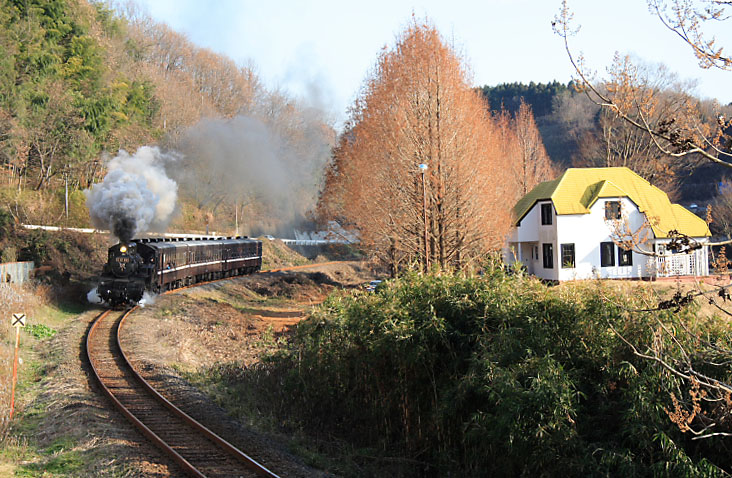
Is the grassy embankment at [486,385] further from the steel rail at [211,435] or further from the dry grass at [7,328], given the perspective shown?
the dry grass at [7,328]

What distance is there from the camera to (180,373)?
16516 millimetres

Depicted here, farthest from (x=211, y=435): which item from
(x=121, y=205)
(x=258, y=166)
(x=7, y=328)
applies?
(x=258, y=166)

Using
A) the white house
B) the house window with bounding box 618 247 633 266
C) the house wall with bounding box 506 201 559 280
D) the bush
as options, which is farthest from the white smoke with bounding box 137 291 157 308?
the house window with bounding box 618 247 633 266

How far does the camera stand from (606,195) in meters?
31.9

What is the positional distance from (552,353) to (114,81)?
165ft

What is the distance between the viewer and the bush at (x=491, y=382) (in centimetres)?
880

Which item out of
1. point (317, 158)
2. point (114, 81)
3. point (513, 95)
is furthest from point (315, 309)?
point (513, 95)

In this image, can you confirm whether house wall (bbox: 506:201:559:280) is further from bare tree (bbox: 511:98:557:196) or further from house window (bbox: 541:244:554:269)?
bare tree (bbox: 511:98:557:196)

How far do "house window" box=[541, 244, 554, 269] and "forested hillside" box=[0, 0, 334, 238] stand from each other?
30667 millimetres

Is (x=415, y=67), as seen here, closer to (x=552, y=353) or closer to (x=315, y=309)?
(x=315, y=309)

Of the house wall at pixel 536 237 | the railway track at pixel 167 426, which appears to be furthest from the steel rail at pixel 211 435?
the house wall at pixel 536 237

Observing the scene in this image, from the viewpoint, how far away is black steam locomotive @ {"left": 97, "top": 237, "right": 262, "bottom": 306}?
25.5 metres

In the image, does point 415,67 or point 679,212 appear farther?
point 679,212

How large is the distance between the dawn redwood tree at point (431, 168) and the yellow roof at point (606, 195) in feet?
16.9
